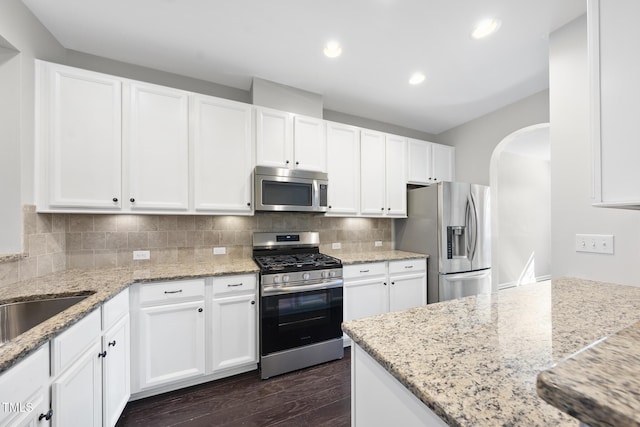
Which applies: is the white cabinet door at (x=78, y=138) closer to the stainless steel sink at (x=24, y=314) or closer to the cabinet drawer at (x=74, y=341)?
the stainless steel sink at (x=24, y=314)

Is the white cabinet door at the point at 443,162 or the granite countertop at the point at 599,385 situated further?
the white cabinet door at the point at 443,162

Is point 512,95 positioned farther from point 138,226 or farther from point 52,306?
point 52,306

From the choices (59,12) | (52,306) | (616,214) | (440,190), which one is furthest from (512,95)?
(52,306)

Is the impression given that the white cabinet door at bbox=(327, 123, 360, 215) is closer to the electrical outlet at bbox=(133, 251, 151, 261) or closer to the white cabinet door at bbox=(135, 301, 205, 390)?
the white cabinet door at bbox=(135, 301, 205, 390)

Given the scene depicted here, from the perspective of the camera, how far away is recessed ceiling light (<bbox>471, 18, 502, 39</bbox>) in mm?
1769

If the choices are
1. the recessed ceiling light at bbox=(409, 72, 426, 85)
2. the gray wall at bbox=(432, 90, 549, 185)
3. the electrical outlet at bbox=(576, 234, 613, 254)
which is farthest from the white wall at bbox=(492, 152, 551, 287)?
the electrical outlet at bbox=(576, 234, 613, 254)

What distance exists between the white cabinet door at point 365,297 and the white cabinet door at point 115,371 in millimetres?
1774

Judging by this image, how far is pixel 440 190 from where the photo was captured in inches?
110

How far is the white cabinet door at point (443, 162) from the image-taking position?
3.49 metres

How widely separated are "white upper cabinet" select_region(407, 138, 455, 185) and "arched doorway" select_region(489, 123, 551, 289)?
1.40 meters

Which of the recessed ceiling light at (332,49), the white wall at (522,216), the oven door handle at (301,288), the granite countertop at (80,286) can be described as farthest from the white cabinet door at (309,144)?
the white wall at (522,216)

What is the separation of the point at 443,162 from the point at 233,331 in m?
3.41

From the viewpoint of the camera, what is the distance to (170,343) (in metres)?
1.85

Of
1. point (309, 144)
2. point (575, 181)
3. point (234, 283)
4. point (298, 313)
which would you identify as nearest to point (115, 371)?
point (234, 283)
